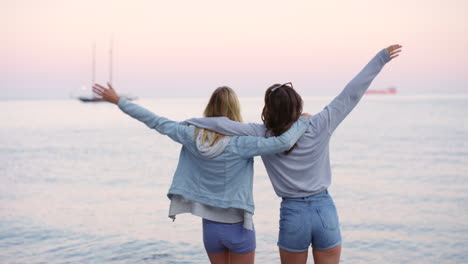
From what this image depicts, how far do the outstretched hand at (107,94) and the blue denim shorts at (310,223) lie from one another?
1190 mm

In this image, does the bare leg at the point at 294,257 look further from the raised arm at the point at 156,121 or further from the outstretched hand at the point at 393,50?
the outstretched hand at the point at 393,50

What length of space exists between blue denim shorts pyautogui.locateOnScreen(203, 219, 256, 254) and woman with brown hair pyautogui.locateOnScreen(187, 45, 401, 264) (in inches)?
10.1

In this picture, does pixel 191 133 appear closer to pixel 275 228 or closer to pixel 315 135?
pixel 315 135

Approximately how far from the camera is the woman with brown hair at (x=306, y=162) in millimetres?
2785

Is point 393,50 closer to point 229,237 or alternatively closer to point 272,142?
point 272,142

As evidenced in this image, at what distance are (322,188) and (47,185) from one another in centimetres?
952

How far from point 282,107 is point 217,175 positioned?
0.59 meters

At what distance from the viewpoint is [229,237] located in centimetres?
304

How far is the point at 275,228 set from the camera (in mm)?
7219

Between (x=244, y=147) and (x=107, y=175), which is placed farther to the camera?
(x=107, y=175)

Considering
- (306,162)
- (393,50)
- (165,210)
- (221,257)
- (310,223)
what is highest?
(393,50)

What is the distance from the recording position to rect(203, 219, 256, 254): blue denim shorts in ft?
9.99

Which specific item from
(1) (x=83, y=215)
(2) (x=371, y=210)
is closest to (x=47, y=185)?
(1) (x=83, y=215)

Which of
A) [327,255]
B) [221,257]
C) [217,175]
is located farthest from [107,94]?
[327,255]
